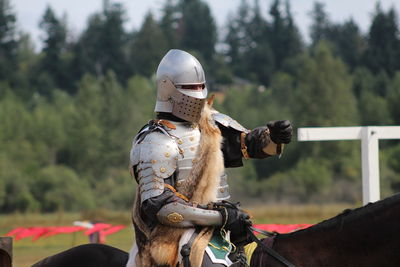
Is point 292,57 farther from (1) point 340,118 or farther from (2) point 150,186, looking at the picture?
(2) point 150,186

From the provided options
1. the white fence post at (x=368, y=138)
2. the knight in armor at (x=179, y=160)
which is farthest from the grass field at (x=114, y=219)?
the knight in armor at (x=179, y=160)

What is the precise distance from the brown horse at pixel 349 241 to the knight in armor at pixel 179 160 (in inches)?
9.7

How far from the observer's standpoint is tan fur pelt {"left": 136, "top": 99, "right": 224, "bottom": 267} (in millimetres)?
4543

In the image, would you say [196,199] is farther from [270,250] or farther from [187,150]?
[270,250]

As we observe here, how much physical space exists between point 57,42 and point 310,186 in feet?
167

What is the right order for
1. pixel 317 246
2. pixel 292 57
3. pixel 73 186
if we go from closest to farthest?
pixel 317 246
pixel 73 186
pixel 292 57

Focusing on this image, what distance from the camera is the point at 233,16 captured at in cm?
11188

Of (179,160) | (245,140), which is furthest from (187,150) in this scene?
(245,140)

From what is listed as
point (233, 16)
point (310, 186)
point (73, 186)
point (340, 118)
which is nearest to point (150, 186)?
point (73, 186)

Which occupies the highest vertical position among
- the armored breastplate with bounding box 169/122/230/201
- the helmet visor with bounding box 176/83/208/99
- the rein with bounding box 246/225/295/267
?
the helmet visor with bounding box 176/83/208/99

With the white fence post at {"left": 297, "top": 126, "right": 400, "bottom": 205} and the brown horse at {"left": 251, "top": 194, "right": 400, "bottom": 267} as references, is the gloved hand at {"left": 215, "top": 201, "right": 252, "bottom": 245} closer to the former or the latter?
the brown horse at {"left": 251, "top": 194, "right": 400, "bottom": 267}

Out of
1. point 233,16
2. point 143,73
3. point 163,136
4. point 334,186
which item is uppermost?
point 233,16

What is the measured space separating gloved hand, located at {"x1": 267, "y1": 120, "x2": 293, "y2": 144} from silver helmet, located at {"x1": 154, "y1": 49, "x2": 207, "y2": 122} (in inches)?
16.5

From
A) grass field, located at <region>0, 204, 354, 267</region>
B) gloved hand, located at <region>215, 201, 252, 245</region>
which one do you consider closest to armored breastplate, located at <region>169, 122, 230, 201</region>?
gloved hand, located at <region>215, 201, 252, 245</region>
